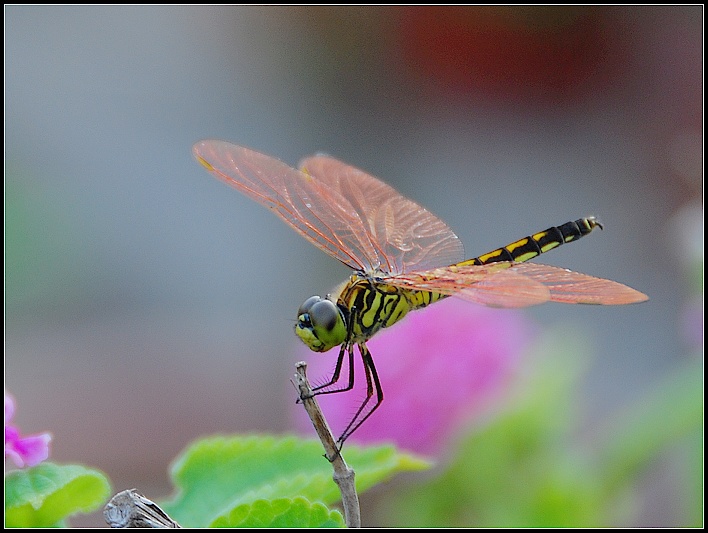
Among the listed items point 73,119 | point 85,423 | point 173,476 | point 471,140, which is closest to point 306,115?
point 471,140

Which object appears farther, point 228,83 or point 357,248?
point 228,83

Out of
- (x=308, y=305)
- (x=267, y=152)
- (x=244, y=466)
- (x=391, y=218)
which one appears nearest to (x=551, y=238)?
(x=391, y=218)

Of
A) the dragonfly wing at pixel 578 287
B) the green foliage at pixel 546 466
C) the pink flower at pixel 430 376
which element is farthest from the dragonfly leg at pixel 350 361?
the green foliage at pixel 546 466

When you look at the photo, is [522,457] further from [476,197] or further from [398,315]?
[476,197]

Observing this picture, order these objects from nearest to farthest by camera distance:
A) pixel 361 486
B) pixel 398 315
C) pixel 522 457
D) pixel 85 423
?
pixel 361 486, pixel 398 315, pixel 522 457, pixel 85 423

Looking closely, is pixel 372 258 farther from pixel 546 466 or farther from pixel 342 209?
pixel 546 466
